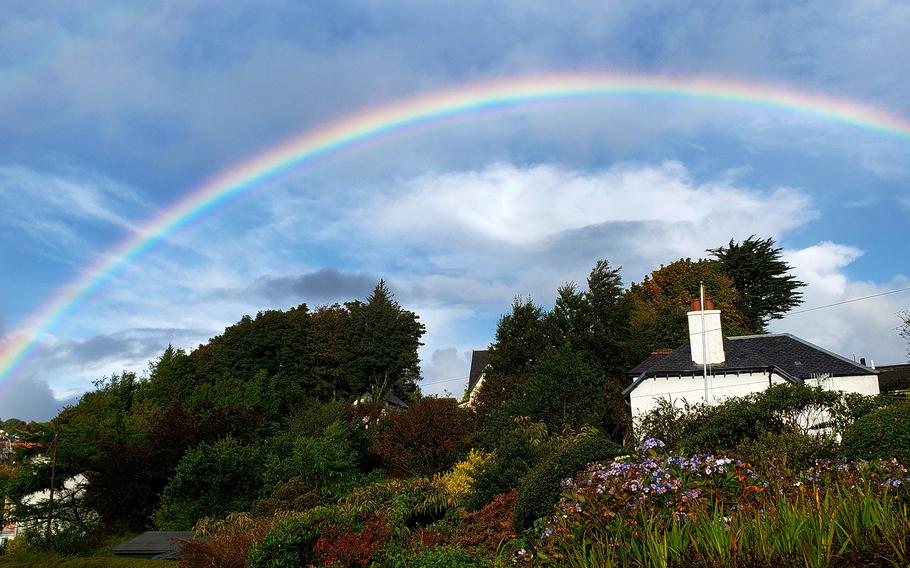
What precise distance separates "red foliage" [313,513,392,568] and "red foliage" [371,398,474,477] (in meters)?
15.4

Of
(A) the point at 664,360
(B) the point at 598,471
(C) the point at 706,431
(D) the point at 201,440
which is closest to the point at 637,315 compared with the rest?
(A) the point at 664,360

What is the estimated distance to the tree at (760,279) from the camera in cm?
5875

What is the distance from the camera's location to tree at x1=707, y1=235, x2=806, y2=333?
5875 cm

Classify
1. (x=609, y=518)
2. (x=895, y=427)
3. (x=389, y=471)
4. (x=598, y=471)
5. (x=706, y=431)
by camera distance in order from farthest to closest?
(x=389, y=471) → (x=706, y=431) → (x=895, y=427) → (x=598, y=471) → (x=609, y=518)

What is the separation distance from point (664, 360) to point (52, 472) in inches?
1123

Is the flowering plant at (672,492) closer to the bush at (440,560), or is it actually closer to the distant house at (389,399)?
the bush at (440,560)

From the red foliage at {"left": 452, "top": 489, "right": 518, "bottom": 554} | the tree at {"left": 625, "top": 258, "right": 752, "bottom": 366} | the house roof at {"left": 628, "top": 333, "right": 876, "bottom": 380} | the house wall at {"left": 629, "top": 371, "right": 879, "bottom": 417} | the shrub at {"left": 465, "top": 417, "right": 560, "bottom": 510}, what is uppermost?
Answer: the tree at {"left": 625, "top": 258, "right": 752, "bottom": 366}

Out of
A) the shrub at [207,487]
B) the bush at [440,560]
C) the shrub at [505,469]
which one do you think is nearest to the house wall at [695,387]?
the shrub at [505,469]

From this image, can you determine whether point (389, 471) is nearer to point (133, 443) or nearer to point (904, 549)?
point (133, 443)

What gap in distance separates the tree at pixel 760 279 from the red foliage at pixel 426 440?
128 ft

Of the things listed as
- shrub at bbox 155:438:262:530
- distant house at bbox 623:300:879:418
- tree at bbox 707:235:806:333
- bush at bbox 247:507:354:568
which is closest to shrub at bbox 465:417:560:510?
bush at bbox 247:507:354:568

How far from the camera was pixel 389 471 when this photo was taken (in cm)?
2984

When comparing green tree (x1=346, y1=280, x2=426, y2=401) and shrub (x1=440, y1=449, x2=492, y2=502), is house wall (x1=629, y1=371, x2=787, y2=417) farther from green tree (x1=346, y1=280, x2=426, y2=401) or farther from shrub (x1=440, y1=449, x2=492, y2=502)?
green tree (x1=346, y1=280, x2=426, y2=401)

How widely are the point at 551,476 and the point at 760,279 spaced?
54.8m
